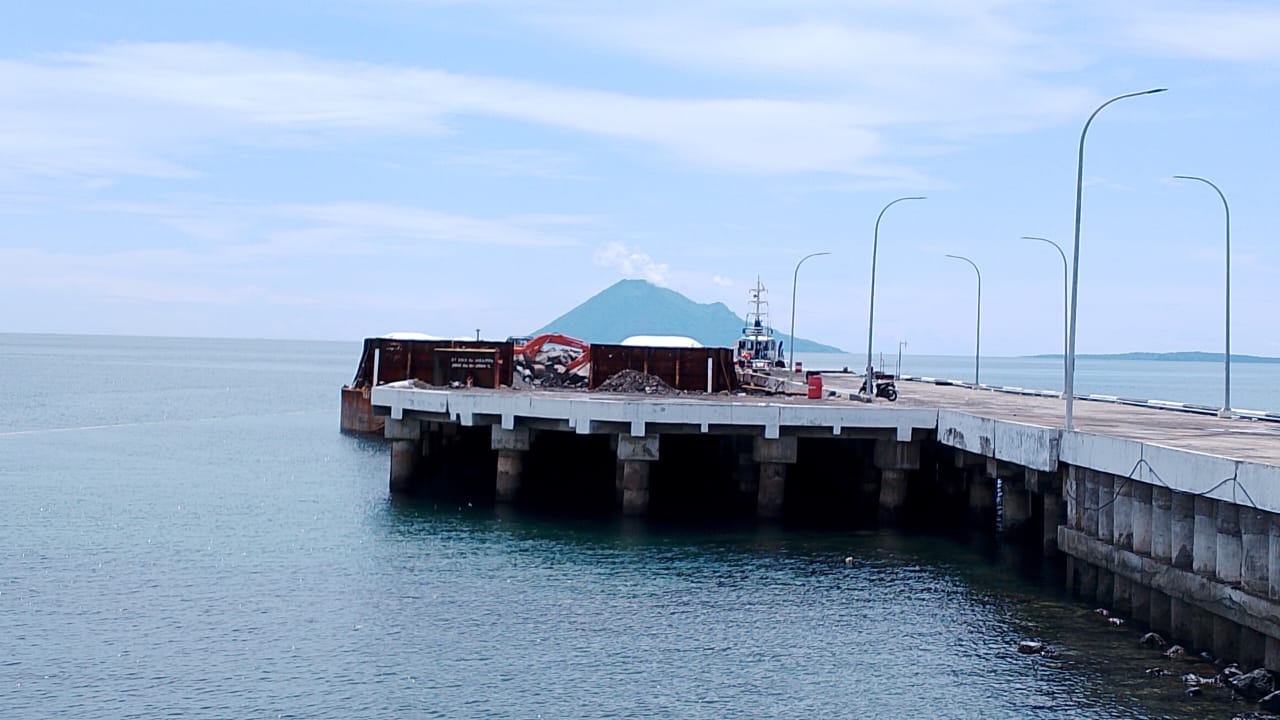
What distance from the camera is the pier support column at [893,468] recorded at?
36.3 meters

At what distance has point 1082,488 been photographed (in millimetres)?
27031

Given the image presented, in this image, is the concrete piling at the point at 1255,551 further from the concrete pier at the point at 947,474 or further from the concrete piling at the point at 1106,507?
the concrete piling at the point at 1106,507

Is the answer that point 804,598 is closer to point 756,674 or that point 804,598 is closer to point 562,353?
point 756,674

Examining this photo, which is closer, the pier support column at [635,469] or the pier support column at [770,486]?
the pier support column at [635,469]

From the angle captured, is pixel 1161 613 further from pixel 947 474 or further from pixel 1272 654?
pixel 947 474

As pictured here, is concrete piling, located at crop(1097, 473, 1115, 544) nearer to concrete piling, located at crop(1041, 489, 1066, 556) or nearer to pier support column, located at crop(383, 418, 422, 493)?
concrete piling, located at crop(1041, 489, 1066, 556)

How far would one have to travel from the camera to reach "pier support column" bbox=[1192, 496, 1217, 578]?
21.6 meters

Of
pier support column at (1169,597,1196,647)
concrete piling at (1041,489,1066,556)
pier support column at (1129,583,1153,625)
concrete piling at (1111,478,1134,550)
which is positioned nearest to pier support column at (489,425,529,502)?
concrete piling at (1041,489,1066,556)

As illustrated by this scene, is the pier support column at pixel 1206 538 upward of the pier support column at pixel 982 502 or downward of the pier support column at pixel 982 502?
upward

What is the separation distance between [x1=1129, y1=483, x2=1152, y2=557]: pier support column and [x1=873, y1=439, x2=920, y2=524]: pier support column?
1190 centimetres

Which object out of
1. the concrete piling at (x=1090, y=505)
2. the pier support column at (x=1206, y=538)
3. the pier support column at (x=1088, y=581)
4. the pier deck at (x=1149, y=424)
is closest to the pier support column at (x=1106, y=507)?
the concrete piling at (x=1090, y=505)

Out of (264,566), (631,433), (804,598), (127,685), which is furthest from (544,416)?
(127,685)

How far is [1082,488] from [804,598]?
21.4 ft

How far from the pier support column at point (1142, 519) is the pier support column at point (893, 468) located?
11896 millimetres
